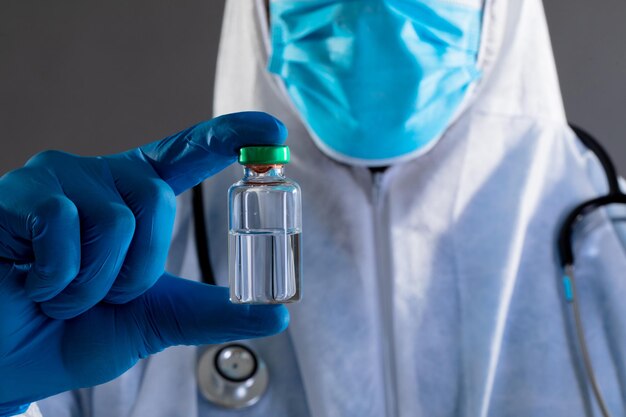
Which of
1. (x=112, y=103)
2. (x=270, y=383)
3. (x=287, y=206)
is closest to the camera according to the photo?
(x=287, y=206)

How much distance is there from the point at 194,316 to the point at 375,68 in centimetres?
49

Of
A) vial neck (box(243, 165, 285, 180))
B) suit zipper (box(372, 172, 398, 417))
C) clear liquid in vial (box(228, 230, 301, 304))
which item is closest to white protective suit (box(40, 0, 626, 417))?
suit zipper (box(372, 172, 398, 417))

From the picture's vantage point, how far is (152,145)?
80 cm

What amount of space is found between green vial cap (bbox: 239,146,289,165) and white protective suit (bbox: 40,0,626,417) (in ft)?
1.62

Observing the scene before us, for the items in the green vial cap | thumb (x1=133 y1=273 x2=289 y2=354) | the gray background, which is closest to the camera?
the green vial cap

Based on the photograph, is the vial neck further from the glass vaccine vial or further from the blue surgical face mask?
the blue surgical face mask

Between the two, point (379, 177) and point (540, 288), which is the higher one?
point (379, 177)

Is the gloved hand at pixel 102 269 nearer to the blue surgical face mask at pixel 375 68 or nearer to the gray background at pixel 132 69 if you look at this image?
the blue surgical face mask at pixel 375 68

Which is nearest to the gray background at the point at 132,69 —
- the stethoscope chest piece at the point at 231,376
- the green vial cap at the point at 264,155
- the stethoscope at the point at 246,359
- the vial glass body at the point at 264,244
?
the stethoscope at the point at 246,359

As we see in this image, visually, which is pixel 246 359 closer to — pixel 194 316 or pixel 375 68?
pixel 194 316

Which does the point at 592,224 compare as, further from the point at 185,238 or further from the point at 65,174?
the point at 65,174

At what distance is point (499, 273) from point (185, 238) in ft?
1.63

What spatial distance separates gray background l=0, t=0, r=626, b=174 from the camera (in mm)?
1725

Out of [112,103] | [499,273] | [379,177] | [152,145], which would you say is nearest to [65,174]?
[152,145]
